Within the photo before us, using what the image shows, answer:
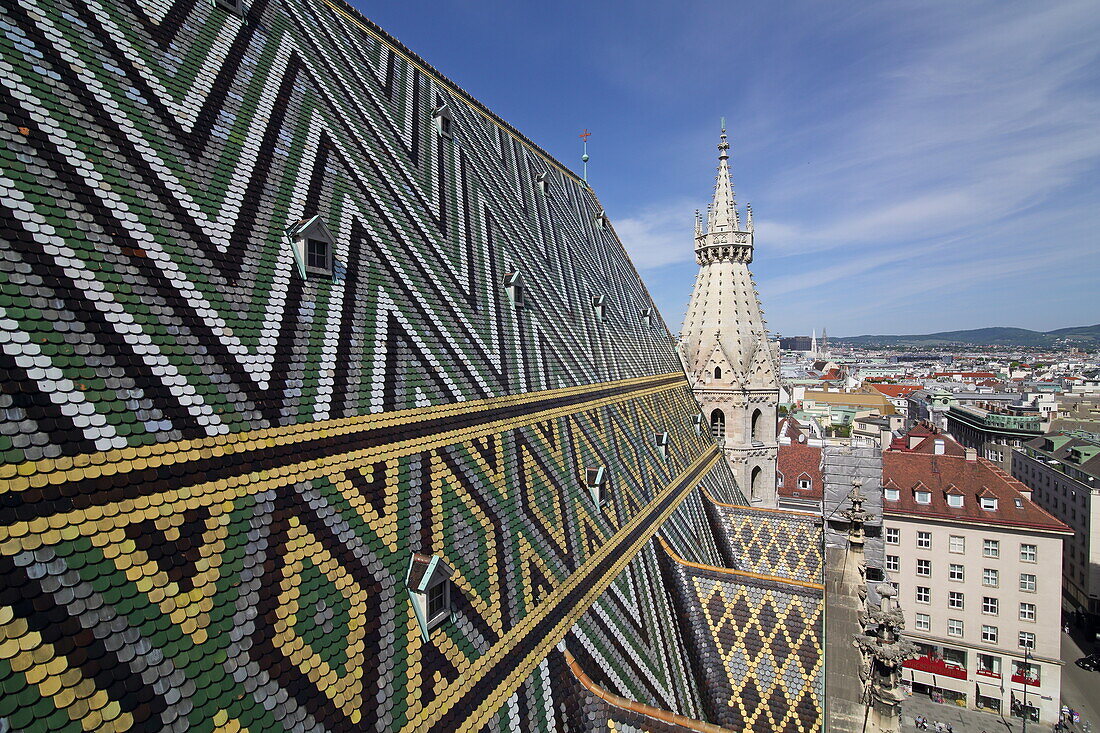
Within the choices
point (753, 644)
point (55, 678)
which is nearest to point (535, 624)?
point (55, 678)

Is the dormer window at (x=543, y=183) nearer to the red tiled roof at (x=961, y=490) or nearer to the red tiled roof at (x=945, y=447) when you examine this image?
the red tiled roof at (x=961, y=490)

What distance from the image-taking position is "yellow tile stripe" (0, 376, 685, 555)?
11.0 feet

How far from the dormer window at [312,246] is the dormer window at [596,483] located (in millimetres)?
6019

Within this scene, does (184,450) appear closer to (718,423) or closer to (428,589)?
(428,589)

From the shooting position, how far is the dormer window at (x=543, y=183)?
1638 cm

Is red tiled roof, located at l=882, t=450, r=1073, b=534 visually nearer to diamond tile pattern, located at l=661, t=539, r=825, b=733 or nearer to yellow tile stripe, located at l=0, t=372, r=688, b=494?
diamond tile pattern, located at l=661, t=539, r=825, b=733

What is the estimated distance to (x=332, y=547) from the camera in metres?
5.12

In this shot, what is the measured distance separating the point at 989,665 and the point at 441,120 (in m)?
36.1

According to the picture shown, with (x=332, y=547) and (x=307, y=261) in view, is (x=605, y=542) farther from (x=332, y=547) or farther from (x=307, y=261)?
(x=307, y=261)

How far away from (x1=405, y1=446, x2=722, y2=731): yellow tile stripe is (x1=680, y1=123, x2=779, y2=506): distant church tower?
43.6ft

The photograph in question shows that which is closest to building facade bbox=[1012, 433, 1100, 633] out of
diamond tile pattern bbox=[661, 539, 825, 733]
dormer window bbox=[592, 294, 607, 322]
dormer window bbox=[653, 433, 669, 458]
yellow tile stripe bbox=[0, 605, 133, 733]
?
dormer window bbox=[653, 433, 669, 458]

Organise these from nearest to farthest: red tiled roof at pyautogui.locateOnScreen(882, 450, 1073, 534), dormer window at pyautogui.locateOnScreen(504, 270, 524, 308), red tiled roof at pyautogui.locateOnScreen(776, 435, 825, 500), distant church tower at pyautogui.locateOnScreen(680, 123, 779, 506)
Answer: dormer window at pyautogui.locateOnScreen(504, 270, 524, 308) < distant church tower at pyautogui.locateOnScreen(680, 123, 779, 506) < red tiled roof at pyautogui.locateOnScreen(882, 450, 1073, 534) < red tiled roof at pyautogui.locateOnScreen(776, 435, 825, 500)

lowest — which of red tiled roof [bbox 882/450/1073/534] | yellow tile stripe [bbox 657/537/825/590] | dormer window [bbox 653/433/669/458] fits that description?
red tiled roof [bbox 882/450/1073/534]

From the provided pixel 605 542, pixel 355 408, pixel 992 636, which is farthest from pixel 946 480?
pixel 355 408
